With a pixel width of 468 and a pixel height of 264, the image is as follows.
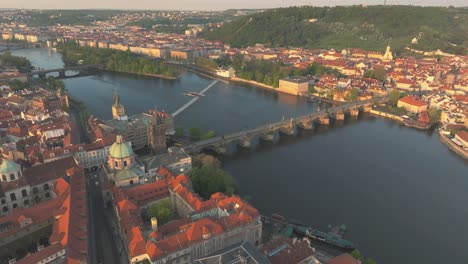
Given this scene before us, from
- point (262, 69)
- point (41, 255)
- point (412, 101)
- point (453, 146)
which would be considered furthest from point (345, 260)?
point (262, 69)

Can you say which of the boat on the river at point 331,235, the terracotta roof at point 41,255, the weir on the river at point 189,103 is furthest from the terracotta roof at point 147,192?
the weir on the river at point 189,103

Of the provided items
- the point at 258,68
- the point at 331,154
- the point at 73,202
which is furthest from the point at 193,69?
the point at 73,202

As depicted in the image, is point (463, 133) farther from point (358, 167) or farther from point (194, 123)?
point (194, 123)

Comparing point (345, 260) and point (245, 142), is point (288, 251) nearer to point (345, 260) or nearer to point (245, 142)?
point (345, 260)

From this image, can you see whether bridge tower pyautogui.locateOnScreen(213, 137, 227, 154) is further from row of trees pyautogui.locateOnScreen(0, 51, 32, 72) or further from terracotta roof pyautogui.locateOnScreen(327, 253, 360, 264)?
row of trees pyautogui.locateOnScreen(0, 51, 32, 72)

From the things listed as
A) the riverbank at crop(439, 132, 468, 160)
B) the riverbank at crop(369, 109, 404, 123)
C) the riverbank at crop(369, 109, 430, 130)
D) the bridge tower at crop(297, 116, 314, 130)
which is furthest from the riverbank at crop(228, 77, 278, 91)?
the riverbank at crop(439, 132, 468, 160)

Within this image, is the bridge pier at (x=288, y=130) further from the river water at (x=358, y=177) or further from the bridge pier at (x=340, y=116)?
the bridge pier at (x=340, y=116)
